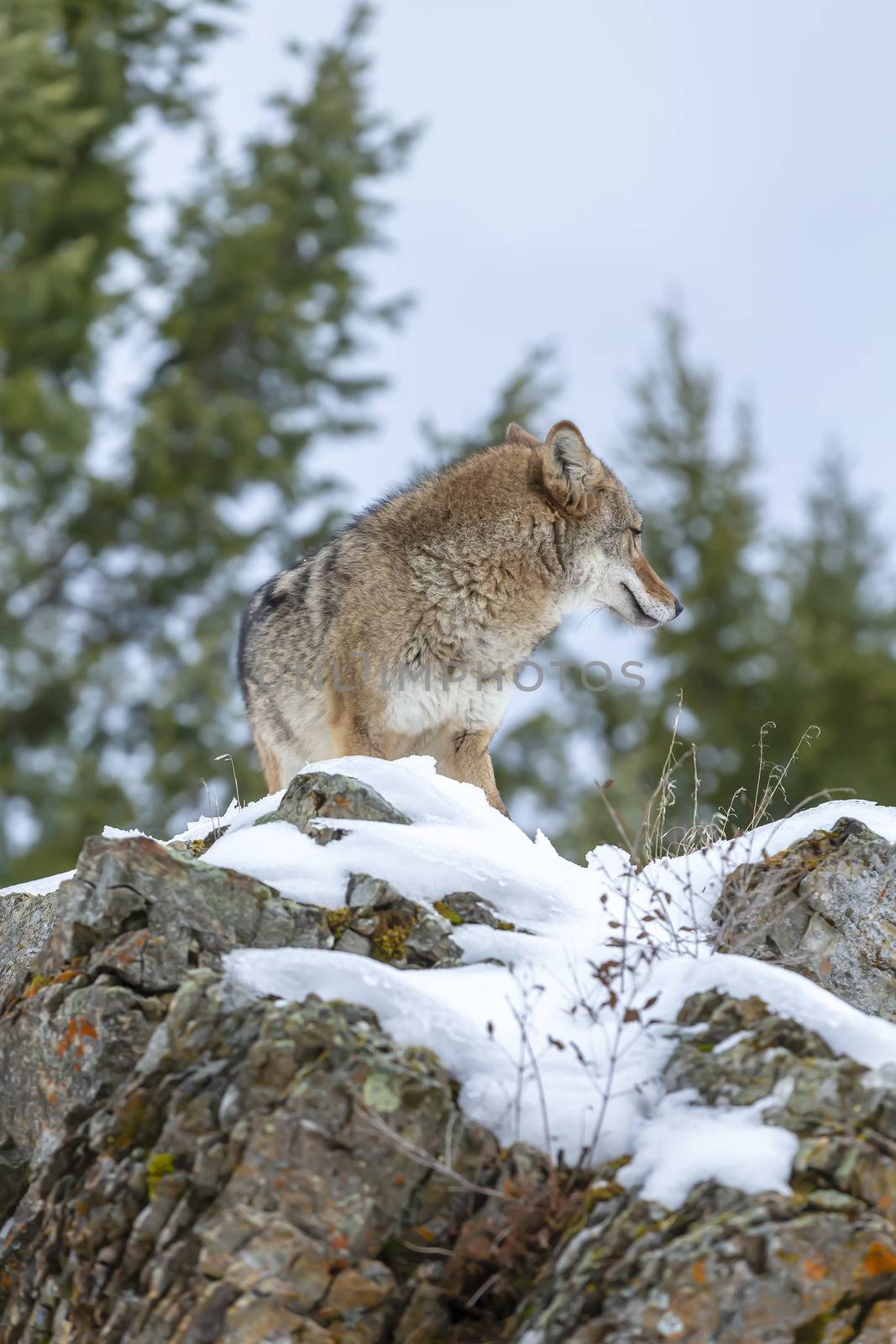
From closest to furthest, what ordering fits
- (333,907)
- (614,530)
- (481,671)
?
(333,907) → (481,671) → (614,530)

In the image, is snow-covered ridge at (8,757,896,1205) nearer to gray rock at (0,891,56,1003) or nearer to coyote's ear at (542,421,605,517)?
gray rock at (0,891,56,1003)

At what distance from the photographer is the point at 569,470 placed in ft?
23.2

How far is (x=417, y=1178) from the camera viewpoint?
3.41 m

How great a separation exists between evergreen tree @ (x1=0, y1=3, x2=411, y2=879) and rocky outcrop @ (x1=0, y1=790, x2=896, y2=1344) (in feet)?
54.2

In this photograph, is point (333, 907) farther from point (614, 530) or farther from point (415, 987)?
point (614, 530)

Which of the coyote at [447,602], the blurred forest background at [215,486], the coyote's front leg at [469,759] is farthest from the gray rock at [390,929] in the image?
the blurred forest background at [215,486]

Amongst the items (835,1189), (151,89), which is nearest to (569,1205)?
(835,1189)

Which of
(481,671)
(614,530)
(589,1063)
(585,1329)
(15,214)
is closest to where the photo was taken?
(585,1329)

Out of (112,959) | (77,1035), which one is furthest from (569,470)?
(77,1035)

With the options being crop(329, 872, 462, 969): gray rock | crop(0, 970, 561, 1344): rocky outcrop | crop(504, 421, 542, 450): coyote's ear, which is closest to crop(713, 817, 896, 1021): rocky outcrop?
crop(329, 872, 462, 969): gray rock

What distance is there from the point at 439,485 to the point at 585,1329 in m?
4.70

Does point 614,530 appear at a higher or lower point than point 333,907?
higher

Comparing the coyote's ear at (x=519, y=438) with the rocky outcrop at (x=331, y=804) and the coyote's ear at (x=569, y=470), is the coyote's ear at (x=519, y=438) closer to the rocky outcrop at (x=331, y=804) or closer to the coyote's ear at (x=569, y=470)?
the coyote's ear at (x=569, y=470)

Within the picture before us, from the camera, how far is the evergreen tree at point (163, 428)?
2245cm
